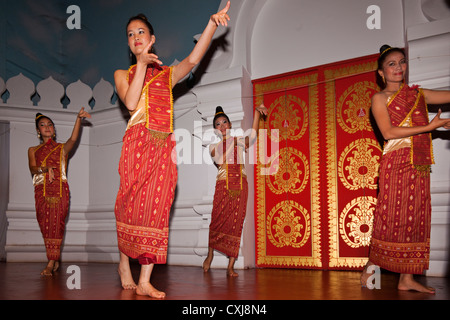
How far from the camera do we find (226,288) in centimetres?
282

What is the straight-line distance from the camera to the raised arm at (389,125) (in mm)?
2526

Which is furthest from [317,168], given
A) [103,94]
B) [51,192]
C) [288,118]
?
[103,94]

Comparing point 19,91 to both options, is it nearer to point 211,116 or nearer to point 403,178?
point 211,116

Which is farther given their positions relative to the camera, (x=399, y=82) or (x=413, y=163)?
(x=399, y=82)

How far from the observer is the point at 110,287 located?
2885 millimetres

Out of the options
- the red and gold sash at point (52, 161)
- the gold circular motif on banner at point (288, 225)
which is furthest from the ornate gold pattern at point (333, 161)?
the red and gold sash at point (52, 161)

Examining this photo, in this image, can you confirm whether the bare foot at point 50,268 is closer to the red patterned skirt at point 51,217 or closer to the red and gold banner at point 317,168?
the red patterned skirt at point 51,217

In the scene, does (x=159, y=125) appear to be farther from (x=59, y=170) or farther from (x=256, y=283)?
(x=59, y=170)

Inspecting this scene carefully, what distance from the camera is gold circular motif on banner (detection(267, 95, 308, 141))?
4523 millimetres

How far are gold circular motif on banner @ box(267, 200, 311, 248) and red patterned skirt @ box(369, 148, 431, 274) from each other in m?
1.66

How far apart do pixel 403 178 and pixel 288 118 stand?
2.09 m

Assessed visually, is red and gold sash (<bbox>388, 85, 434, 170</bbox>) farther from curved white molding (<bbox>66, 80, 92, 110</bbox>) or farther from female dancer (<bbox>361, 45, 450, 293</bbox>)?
curved white molding (<bbox>66, 80, 92, 110</bbox>)
